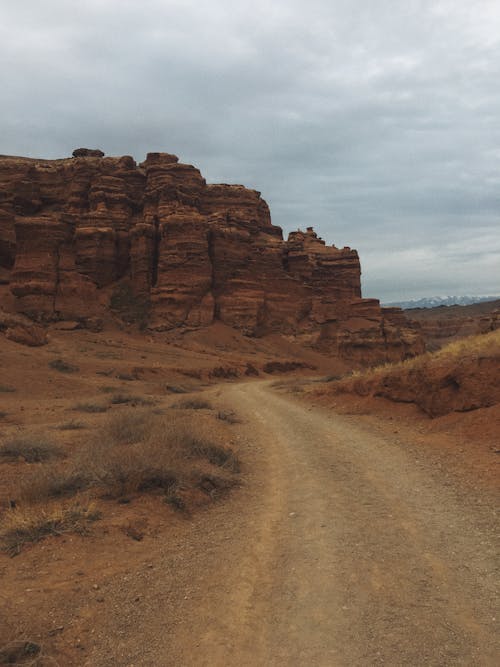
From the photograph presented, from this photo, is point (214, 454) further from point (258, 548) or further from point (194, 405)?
point (194, 405)

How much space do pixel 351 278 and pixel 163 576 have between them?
56.6 meters

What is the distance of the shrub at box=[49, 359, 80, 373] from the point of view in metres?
24.7

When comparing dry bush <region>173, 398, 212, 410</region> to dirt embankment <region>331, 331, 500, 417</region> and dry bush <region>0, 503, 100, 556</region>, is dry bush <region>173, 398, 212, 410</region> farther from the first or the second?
dry bush <region>0, 503, 100, 556</region>

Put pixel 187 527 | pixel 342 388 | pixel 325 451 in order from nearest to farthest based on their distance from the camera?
pixel 187 527, pixel 325 451, pixel 342 388

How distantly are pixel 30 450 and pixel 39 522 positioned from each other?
3.94m

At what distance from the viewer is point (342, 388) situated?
16.2 meters

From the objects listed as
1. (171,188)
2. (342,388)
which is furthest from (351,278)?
(342,388)

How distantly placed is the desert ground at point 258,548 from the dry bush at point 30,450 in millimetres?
88

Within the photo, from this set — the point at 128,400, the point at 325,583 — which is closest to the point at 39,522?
the point at 325,583

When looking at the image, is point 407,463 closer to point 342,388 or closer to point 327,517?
point 327,517

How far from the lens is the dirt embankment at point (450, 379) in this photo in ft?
A: 33.3

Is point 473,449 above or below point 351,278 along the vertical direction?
below

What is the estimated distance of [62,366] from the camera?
82.2 ft

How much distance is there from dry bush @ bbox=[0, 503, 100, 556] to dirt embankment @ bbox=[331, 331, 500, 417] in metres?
8.47
